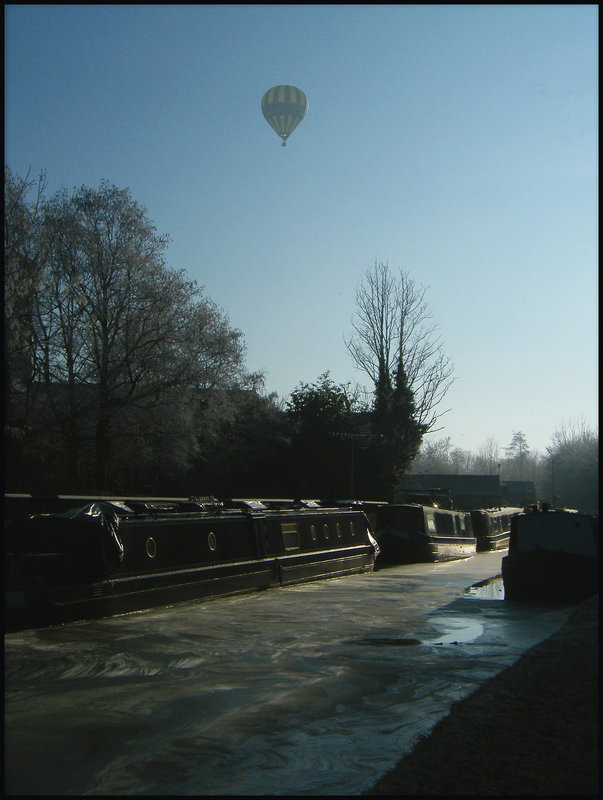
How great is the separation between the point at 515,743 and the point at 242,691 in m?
3.51

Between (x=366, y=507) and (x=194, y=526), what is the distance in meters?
12.7

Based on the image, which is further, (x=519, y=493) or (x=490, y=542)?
(x=519, y=493)

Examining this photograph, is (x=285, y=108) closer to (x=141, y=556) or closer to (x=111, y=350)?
(x=111, y=350)

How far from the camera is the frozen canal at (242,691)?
5312 millimetres

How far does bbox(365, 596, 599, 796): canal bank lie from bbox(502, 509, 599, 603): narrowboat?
797 cm

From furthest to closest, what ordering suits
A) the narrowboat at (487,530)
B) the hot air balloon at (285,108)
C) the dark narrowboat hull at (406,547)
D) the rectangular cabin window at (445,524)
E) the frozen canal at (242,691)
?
the narrowboat at (487,530) → the rectangular cabin window at (445,524) → the dark narrowboat hull at (406,547) → the hot air balloon at (285,108) → the frozen canal at (242,691)

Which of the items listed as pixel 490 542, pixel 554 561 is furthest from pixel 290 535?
pixel 490 542

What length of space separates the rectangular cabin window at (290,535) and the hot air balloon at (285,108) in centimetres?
1006

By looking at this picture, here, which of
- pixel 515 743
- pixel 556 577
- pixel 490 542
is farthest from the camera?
pixel 490 542

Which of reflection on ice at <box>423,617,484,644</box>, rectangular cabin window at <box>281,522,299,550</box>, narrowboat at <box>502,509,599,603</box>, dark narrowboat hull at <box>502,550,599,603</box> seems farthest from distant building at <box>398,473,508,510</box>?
reflection on ice at <box>423,617,484,644</box>

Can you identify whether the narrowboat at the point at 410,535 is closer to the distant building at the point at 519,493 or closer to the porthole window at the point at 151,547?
the porthole window at the point at 151,547

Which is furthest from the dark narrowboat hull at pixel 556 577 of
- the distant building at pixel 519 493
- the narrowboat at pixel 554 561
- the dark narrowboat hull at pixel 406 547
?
the distant building at pixel 519 493

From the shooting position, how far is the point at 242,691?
26.0 ft

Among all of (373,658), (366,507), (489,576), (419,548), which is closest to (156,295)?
(366,507)
